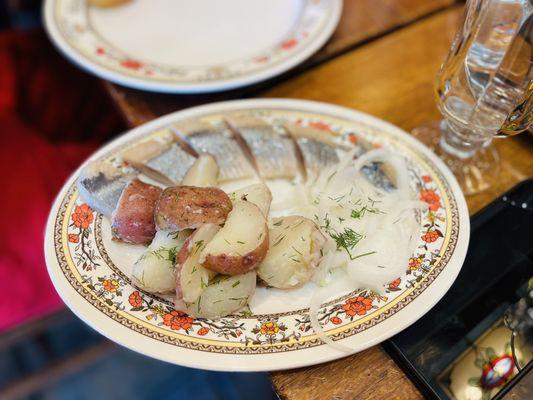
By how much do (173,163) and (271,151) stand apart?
0.72 feet

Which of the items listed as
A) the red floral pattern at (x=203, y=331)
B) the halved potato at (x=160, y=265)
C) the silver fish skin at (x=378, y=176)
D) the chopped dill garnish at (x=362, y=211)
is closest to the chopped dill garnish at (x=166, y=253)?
the halved potato at (x=160, y=265)

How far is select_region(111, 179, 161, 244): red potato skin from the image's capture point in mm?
928

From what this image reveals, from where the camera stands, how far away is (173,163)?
1108mm

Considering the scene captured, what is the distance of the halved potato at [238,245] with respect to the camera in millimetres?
828

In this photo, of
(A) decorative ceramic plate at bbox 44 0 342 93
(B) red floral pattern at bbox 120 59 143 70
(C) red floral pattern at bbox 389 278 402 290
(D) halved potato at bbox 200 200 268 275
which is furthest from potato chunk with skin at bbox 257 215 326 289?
(B) red floral pattern at bbox 120 59 143 70

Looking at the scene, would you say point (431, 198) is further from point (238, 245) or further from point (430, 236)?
point (238, 245)

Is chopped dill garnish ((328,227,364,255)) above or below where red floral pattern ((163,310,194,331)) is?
above

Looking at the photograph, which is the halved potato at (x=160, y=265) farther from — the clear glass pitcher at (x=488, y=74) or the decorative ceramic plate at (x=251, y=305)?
the clear glass pitcher at (x=488, y=74)

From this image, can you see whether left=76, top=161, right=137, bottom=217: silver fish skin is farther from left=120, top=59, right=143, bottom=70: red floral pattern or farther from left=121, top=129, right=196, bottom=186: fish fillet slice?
left=120, top=59, right=143, bottom=70: red floral pattern

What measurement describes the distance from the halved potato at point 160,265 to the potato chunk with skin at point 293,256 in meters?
0.15

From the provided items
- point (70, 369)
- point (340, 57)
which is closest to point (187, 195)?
point (340, 57)

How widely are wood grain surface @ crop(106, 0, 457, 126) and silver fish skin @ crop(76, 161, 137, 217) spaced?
1.01 feet

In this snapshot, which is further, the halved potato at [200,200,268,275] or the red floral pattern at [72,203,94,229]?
the red floral pattern at [72,203,94,229]

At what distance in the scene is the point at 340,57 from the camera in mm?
1518
